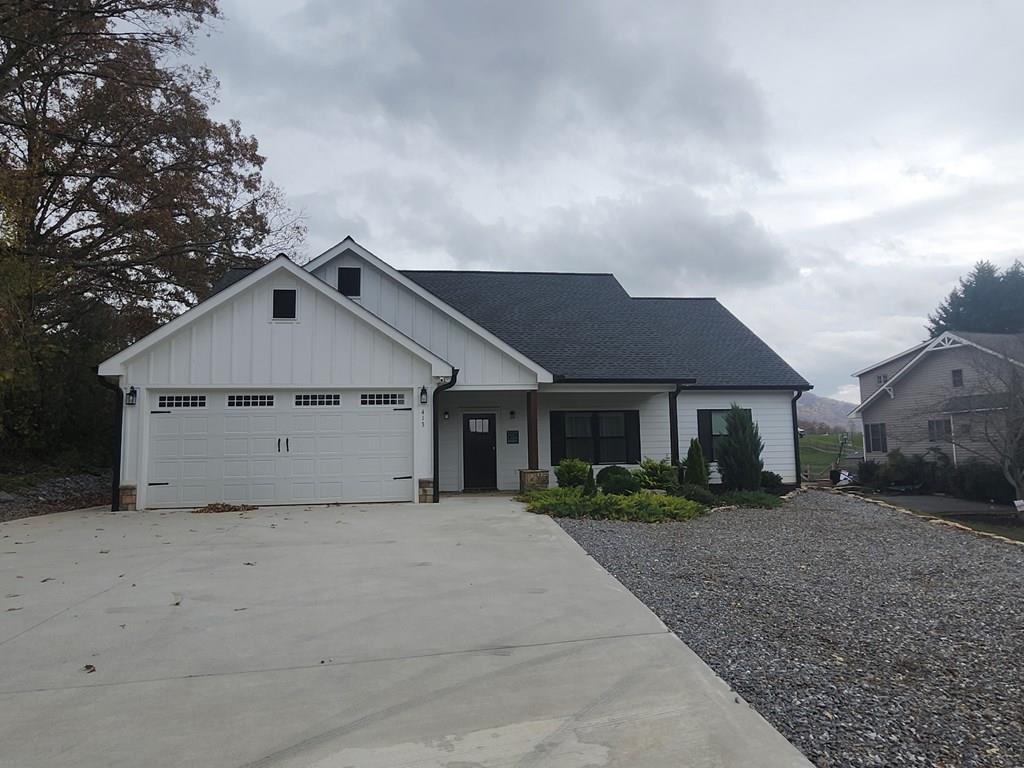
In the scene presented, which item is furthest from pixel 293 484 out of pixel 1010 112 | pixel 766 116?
pixel 1010 112

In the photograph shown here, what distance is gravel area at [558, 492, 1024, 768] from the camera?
3.05m

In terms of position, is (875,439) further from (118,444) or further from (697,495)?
(118,444)

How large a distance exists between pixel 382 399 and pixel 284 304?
2662 mm

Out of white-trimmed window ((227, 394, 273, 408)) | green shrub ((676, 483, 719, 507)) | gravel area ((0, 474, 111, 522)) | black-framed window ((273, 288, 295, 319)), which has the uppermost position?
black-framed window ((273, 288, 295, 319))

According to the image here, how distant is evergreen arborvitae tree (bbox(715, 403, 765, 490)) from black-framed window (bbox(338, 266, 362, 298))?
940 centimetres

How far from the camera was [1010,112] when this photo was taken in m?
11.4

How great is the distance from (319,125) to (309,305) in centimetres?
502

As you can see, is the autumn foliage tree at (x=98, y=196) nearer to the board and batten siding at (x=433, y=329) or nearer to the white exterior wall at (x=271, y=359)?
the white exterior wall at (x=271, y=359)

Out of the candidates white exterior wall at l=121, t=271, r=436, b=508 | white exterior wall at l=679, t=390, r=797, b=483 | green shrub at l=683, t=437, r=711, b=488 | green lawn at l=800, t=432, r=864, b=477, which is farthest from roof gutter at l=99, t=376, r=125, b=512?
green lawn at l=800, t=432, r=864, b=477

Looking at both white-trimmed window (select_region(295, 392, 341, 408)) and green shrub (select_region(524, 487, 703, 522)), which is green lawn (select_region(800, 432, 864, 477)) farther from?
white-trimmed window (select_region(295, 392, 341, 408))

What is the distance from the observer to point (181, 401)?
1206 cm

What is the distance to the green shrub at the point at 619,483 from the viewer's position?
1292cm

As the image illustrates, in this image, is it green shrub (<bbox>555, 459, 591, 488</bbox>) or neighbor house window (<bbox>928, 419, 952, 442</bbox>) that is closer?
green shrub (<bbox>555, 459, 591, 488</bbox>)

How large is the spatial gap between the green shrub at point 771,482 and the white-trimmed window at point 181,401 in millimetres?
12851
